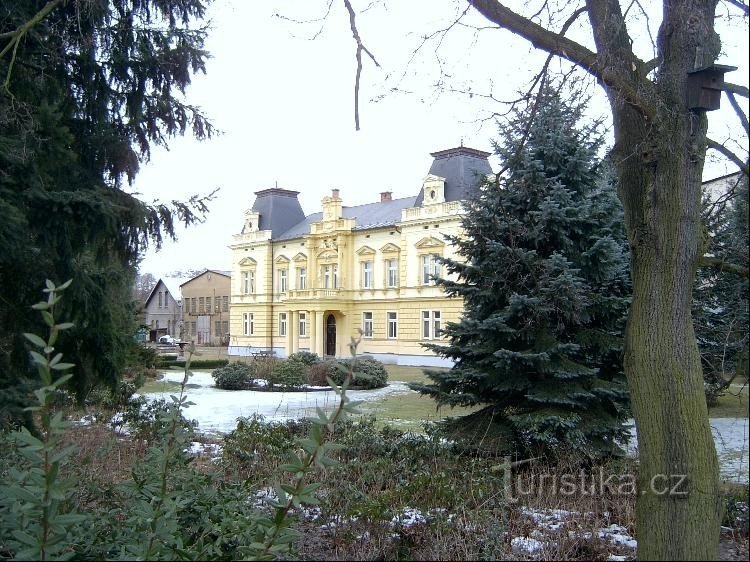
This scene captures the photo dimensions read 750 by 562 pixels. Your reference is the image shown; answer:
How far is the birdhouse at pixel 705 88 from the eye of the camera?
3.35 m

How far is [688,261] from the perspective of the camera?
3361 mm

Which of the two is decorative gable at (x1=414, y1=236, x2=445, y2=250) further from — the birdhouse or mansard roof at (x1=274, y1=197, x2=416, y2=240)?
the birdhouse

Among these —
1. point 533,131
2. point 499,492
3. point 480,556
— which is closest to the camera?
point 480,556

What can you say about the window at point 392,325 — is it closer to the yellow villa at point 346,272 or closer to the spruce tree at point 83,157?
the yellow villa at point 346,272

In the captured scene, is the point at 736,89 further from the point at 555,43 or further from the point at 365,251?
the point at 365,251

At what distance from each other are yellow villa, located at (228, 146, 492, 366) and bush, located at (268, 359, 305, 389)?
12036mm

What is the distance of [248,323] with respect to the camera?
152 ft

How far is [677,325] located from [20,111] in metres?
5.25

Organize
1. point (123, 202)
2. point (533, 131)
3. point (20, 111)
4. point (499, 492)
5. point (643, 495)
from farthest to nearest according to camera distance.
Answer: point (533, 131), point (123, 202), point (20, 111), point (499, 492), point (643, 495)

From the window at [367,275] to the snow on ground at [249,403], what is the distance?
15738 mm

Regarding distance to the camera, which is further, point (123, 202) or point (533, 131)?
point (533, 131)

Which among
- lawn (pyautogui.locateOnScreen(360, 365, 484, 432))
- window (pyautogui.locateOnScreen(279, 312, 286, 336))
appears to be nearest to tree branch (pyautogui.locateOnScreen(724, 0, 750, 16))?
lawn (pyautogui.locateOnScreen(360, 365, 484, 432))

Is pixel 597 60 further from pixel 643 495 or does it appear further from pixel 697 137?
pixel 643 495

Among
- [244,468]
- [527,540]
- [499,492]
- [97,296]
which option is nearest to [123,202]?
[97,296]
